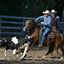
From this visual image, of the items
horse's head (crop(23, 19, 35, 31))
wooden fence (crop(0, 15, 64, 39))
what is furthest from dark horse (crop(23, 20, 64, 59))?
wooden fence (crop(0, 15, 64, 39))

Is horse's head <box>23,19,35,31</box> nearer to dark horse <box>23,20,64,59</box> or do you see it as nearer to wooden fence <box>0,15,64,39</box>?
dark horse <box>23,20,64,59</box>

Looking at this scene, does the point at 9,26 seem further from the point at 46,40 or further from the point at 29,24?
the point at 46,40

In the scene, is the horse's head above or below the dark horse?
above

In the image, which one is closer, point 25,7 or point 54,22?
point 54,22

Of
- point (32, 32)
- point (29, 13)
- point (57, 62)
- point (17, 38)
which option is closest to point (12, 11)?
point (29, 13)

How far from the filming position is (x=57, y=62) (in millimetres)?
6590

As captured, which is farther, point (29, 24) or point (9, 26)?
point (9, 26)

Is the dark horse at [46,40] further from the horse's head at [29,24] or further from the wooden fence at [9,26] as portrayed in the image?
the wooden fence at [9,26]

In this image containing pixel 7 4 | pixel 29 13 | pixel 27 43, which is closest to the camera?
pixel 27 43

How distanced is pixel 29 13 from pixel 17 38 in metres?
8.36

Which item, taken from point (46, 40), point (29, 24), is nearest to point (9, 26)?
point (29, 24)

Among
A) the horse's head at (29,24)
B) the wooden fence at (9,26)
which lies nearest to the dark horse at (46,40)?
the horse's head at (29,24)

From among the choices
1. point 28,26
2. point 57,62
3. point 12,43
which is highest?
point 28,26

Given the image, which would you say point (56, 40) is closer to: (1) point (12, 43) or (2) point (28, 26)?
(2) point (28, 26)
